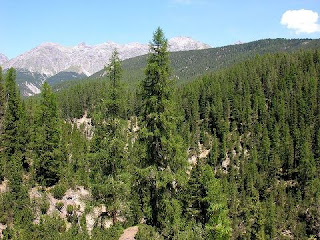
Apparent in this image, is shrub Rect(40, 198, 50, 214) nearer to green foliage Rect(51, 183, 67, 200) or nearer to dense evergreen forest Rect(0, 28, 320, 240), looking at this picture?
dense evergreen forest Rect(0, 28, 320, 240)

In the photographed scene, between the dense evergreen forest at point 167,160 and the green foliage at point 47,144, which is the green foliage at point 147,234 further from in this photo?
the green foliage at point 47,144

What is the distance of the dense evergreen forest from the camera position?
20.1 metres

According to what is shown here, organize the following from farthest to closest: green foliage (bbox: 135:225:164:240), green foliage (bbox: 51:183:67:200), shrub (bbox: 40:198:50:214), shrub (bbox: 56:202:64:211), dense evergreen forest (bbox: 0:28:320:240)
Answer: green foliage (bbox: 51:183:67:200)
shrub (bbox: 56:202:64:211)
shrub (bbox: 40:198:50:214)
dense evergreen forest (bbox: 0:28:320:240)
green foliage (bbox: 135:225:164:240)

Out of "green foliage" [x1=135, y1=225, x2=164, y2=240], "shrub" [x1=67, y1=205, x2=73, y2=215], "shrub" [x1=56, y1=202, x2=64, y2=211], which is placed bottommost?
"shrub" [x1=67, y1=205, x2=73, y2=215]

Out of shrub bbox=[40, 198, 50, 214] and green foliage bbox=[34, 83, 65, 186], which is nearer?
shrub bbox=[40, 198, 50, 214]

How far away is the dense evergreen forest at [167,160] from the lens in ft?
65.9

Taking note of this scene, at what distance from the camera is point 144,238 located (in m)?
17.0

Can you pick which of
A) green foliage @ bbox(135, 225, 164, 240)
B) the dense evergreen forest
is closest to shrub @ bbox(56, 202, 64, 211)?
the dense evergreen forest

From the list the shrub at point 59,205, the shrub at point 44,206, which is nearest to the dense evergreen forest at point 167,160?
the shrub at point 59,205

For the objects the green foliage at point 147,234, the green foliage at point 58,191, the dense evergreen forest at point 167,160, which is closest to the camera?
the green foliage at point 147,234

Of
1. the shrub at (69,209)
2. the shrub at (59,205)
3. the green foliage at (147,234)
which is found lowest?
the shrub at (69,209)

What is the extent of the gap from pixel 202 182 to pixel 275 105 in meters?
84.5

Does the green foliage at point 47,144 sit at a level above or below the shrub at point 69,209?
above

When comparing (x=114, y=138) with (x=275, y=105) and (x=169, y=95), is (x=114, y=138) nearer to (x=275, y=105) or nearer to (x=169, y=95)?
(x=169, y=95)
